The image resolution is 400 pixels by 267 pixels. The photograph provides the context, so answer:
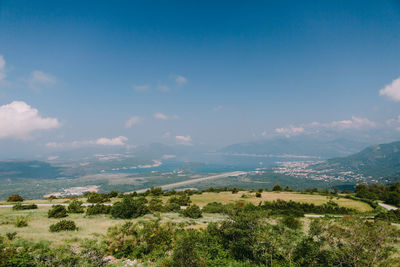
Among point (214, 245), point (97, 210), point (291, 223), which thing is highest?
point (97, 210)

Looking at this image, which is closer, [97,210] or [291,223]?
[291,223]

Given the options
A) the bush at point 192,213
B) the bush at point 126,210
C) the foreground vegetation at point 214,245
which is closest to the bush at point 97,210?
the bush at point 126,210

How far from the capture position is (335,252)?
10922mm

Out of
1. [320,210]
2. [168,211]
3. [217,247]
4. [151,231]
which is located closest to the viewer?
[217,247]

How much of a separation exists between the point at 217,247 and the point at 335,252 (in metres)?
7.46

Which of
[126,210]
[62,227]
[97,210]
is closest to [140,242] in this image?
[62,227]

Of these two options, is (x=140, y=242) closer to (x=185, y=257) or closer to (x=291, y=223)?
(x=185, y=257)

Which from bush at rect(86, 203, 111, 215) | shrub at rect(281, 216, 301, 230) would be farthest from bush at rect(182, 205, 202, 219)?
shrub at rect(281, 216, 301, 230)

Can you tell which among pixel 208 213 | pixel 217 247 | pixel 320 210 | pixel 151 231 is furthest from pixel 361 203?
pixel 151 231

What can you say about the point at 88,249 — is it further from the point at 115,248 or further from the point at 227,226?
the point at 227,226

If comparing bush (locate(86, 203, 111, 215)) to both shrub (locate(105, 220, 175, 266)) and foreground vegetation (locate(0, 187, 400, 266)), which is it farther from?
shrub (locate(105, 220, 175, 266))

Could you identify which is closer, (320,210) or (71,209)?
(71,209)

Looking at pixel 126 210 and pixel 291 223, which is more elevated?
pixel 126 210

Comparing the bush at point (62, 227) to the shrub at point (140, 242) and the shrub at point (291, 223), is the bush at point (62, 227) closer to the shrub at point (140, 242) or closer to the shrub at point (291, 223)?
the shrub at point (140, 242)
